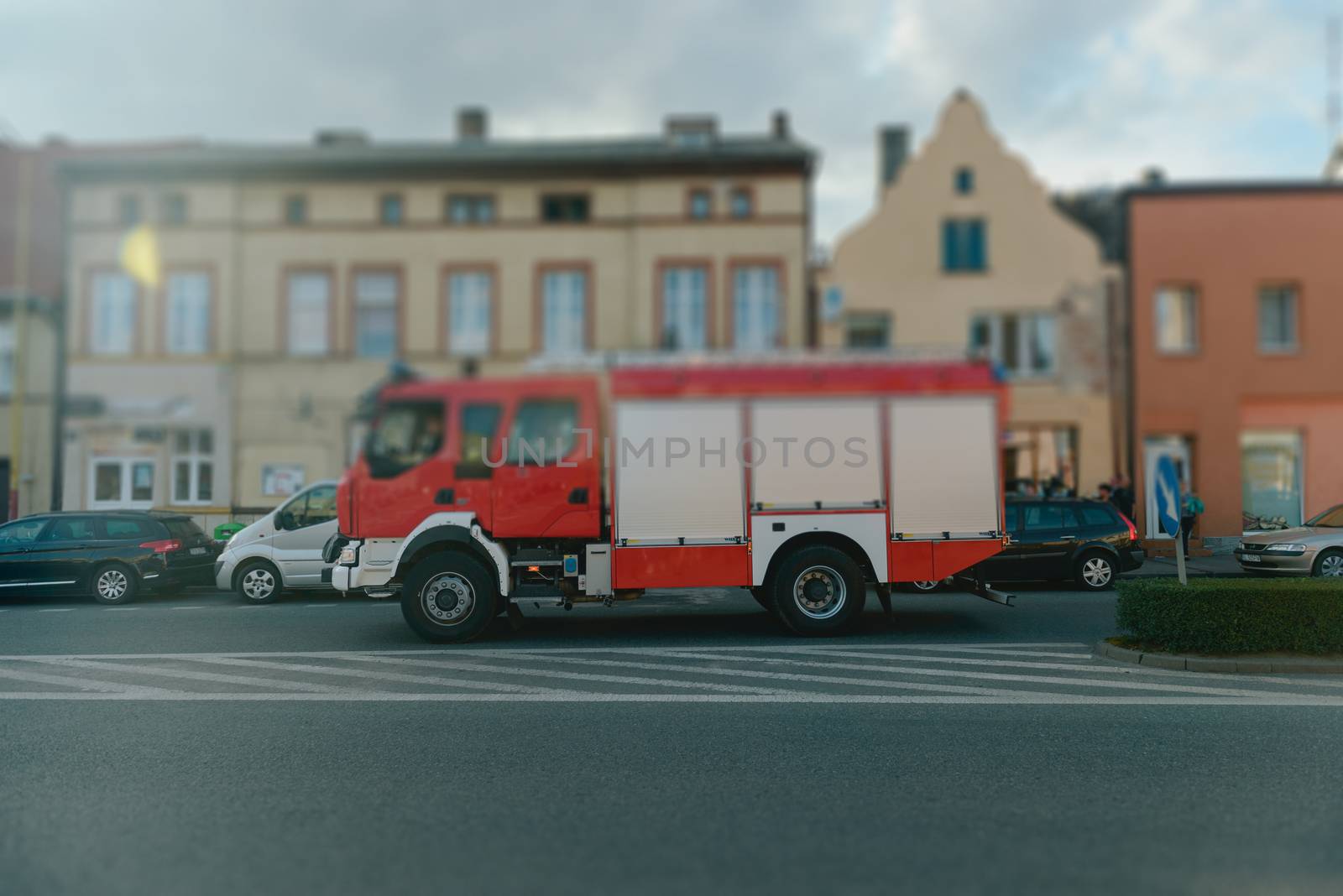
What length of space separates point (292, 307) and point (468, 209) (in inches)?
187

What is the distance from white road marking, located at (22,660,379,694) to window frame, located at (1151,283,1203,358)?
21384 millimetres

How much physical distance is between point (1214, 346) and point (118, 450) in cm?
2439

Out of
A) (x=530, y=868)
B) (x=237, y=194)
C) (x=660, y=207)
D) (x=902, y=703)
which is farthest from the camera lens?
(x=660, y=207)

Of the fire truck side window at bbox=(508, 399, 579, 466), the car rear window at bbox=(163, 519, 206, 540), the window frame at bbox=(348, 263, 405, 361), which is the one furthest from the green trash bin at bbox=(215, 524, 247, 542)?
the window frame at bbox=(348, 263, 405, 361)

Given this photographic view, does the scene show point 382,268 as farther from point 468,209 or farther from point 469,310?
point 468,209

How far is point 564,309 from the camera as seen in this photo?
83.7 ft

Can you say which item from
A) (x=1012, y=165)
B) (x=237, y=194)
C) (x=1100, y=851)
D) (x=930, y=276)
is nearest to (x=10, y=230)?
(x=237, y=194)

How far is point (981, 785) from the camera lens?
5461 millimetres

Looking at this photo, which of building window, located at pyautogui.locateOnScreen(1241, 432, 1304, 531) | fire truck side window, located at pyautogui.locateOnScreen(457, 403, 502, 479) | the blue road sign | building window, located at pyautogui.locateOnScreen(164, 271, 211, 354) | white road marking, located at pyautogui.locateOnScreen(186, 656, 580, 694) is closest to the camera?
white road marking, located at pyautogui.locateOnScreen(186, 656, 580, 694)

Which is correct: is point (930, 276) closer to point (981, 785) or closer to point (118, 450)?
point (118, 450)

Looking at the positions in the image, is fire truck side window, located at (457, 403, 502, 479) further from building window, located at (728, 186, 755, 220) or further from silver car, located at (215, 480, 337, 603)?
building window, located at (728, 186, 755, 220)

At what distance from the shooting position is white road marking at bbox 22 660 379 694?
841 centimetres

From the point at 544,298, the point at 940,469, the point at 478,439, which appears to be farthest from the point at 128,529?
the point at 544,298

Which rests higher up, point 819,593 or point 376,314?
point 376,314
